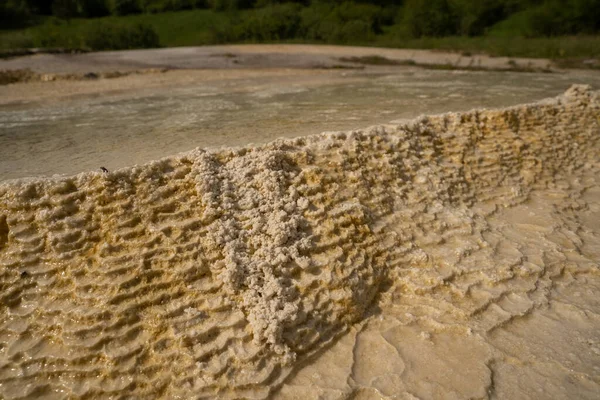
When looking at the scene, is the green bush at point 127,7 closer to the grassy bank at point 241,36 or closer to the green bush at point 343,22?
the grassy bank at point 241,36

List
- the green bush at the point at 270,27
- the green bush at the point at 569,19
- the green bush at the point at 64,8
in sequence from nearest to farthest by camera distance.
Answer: the green bush at the point at 569,19
the green bush at the point at 270,27
the green bush at the point at 64,8

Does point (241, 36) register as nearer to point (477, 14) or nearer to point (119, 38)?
point (119, 38)

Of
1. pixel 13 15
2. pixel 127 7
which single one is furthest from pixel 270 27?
pixel 13 15

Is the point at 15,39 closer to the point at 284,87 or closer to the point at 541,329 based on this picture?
the point at 284,87

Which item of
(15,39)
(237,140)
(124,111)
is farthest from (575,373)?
(15,39)

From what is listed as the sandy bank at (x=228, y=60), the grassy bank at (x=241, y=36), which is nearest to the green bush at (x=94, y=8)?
the grassy bank at (x=241, y=36)

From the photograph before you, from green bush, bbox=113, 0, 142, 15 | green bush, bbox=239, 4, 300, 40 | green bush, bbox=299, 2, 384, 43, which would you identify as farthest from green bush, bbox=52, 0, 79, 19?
green bush, bbox=299, 2, 384, 43
